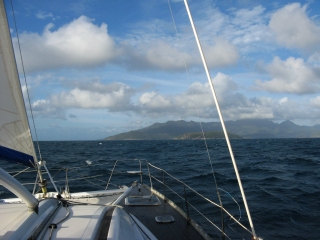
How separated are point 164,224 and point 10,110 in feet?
10.8

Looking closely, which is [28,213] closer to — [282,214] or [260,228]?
[260,228]

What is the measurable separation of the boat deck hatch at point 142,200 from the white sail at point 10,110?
7.96 ft

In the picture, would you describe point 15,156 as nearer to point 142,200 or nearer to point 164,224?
point 164,224

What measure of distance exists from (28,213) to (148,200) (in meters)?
3.55

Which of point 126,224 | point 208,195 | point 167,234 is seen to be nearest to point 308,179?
point 208,195

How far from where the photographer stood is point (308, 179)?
45.2 ft

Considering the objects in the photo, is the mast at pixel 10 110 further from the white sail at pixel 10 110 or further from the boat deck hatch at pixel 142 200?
the boat deck hatch at pixel 142 200

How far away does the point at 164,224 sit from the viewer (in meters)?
4.91

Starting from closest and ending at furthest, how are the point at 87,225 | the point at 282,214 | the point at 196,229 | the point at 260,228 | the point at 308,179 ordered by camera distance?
the point at 87,225 < the point at 196,229 < the point at 260,228 < the point at 282,214 < the point at 308,179

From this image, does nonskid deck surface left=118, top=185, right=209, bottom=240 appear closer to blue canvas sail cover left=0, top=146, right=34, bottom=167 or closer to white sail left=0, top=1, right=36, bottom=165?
blue canvas sail cover left=0, top=146, right=34, bottom=167

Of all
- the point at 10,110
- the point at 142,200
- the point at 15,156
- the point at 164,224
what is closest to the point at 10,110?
the point at 10,110

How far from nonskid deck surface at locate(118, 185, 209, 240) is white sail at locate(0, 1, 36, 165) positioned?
2.39 meters

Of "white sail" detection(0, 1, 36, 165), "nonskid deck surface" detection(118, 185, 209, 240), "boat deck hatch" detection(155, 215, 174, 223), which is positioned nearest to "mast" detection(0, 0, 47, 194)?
"white sail" detection(0, 1, 36, 165)

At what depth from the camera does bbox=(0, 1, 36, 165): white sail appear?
434 centimetres
